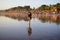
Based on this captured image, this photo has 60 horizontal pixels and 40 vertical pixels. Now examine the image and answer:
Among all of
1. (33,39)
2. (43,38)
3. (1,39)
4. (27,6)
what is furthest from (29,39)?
(27,6)

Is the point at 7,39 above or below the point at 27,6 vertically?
below

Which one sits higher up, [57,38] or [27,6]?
[27,6]

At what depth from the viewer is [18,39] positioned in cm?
252

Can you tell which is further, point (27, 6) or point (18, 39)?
point (27, 6)

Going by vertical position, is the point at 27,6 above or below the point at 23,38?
above

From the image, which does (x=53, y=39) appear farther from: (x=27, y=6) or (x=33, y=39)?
(x=27, y=6)

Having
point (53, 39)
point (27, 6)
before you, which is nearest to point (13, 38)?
point (53, 39)

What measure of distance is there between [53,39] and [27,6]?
7.20ft

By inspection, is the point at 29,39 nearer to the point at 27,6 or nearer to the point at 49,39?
the point at 49,39

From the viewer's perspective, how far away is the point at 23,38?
2596 millimetres

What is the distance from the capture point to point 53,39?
2.52 metres

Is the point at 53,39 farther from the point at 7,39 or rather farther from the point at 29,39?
the point at 7,39

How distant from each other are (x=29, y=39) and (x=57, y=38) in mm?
478

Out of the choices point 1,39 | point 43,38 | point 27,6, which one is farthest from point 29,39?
point 27,6
